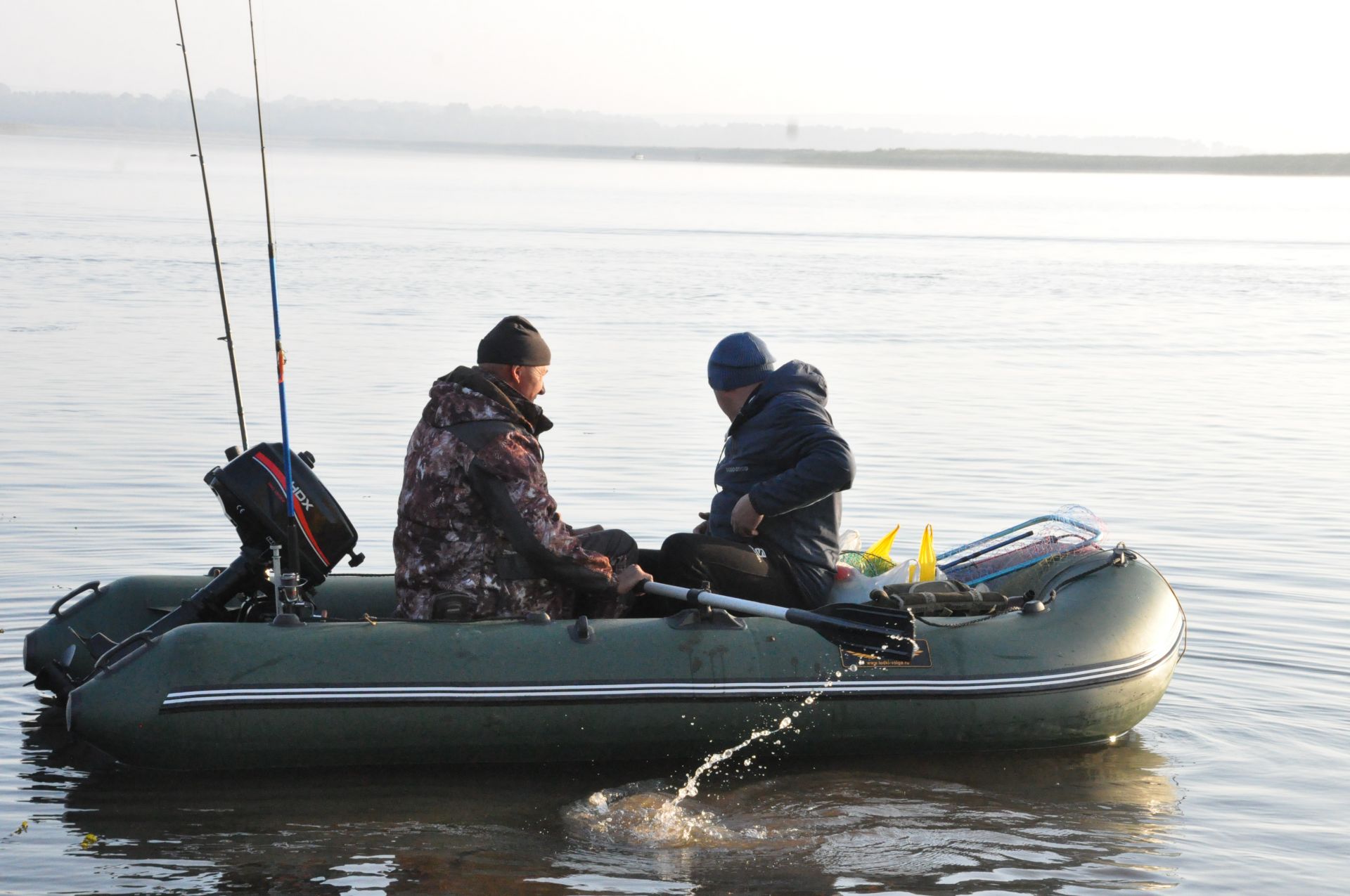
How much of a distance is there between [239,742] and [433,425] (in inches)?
44.4

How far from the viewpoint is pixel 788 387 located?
5.43 metres

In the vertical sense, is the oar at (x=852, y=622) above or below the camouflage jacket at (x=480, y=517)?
below

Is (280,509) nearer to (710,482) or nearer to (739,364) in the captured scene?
(739,364)

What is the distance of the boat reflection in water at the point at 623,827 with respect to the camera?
433 centimetres

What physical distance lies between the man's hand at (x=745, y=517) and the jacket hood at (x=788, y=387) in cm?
33

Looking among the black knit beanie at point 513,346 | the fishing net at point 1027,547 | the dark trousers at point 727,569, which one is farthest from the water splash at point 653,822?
the fishing net at point 1027,547

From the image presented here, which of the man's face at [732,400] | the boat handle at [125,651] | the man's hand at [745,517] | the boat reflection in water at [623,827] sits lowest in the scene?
the boat reflection in water at [623,827]

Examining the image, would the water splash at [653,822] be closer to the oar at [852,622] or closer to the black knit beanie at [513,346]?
the oar at [852,622]

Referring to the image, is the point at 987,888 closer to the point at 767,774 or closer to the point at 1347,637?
the point at 767,774

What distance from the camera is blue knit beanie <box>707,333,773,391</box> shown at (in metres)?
5.52

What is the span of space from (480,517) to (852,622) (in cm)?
125

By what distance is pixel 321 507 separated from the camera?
5.05 metres

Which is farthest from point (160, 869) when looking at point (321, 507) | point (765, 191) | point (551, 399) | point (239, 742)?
point (765, 191)

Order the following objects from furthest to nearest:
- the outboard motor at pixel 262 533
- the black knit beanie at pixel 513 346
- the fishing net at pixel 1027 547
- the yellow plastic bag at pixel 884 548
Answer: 1. the fishing net at pixel 1027 547
2. the yellow plastic bag at pixel 884 548
3. the outboard motor at pixel 262 533
4. the black knit beanie at pixel 513 346
